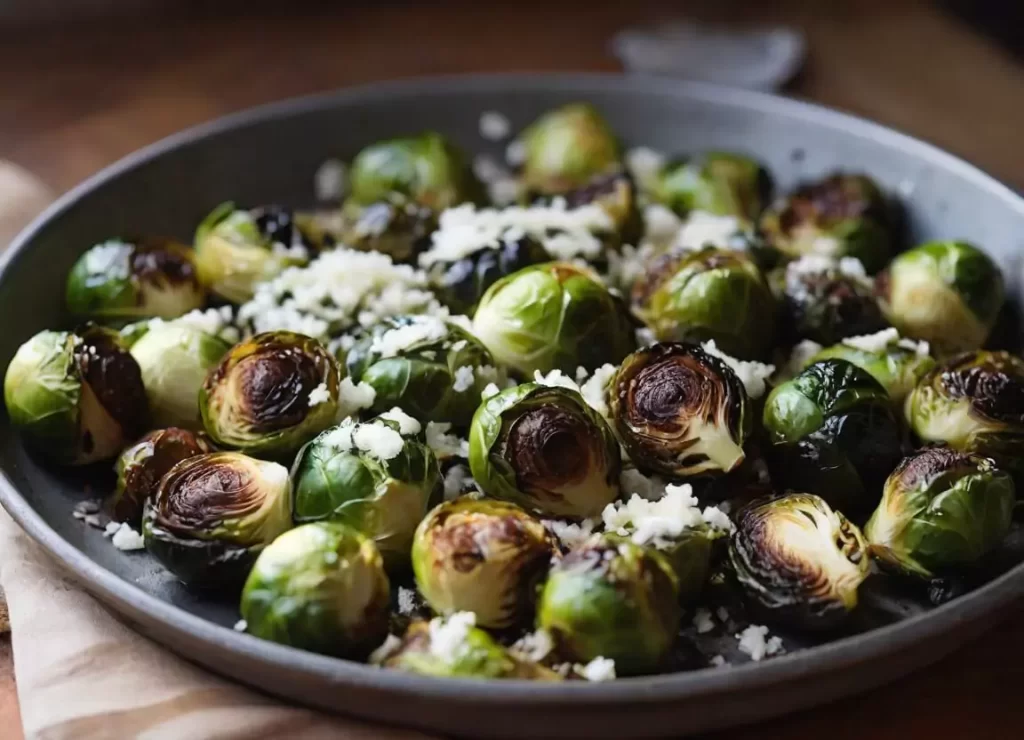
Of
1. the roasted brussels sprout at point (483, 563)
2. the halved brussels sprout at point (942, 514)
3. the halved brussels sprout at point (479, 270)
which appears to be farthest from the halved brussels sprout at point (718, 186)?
the roasted brussels sprout at point (483, 563)

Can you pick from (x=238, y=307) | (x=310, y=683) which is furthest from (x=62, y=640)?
(x=238, y=307)

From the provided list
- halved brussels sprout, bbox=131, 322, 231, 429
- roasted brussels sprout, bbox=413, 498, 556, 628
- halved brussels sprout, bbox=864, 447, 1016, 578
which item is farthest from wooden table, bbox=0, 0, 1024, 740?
roasted brussels sprout, bbox=413, 498, 556, 628

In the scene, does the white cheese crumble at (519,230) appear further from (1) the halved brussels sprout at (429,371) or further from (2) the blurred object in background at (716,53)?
(2) the blurred object in background at (716,53)

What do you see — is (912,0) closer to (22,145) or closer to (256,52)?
(256,52)

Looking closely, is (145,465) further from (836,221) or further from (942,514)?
(836,221)

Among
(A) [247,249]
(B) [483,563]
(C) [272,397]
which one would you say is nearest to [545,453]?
(B) [483,563]

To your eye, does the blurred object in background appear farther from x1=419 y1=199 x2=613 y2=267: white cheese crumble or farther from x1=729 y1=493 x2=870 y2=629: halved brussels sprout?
x1=729 y1=493 x2=870 y2=629: halved brussels sprout
